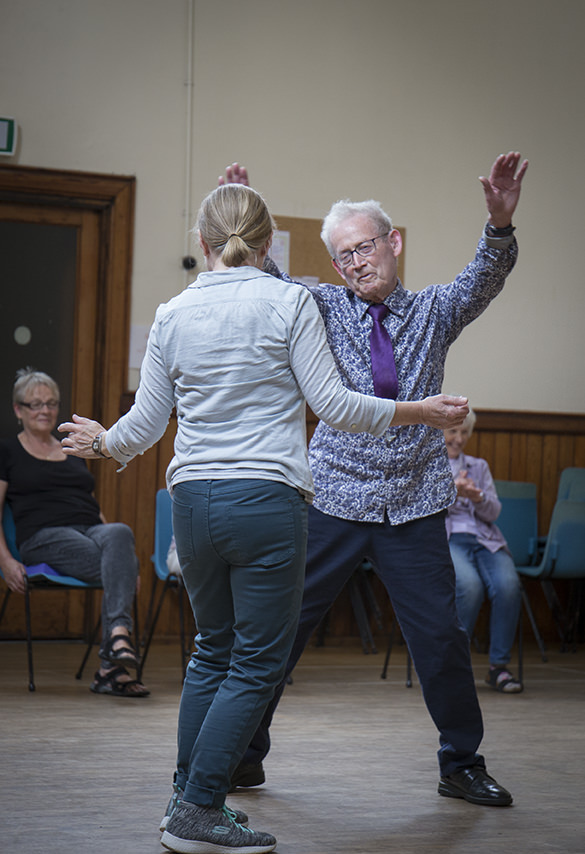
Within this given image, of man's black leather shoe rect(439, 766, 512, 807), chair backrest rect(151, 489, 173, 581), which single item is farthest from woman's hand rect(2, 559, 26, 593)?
man's black leather shoe rect(439, 766, 512, 807)

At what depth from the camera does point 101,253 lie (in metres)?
5.75

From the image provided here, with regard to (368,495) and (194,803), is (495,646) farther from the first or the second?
(194,803)

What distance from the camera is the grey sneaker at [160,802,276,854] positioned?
2.03 metres

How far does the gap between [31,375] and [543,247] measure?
3302 millimetres

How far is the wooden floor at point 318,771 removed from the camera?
226 cm

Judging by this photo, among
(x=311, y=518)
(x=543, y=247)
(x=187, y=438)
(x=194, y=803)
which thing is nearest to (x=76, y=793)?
(x=194, y=803)

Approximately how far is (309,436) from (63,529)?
1919mm

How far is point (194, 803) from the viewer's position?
2.03 metres

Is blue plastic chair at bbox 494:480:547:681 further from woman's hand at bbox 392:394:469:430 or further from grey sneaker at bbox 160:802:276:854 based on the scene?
grey sneaker at bbox 160:802:276:854

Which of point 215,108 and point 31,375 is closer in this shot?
point 31,375

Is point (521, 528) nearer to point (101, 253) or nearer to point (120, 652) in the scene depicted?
point (120, 652)

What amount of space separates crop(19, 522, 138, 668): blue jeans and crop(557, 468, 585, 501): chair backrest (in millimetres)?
2710

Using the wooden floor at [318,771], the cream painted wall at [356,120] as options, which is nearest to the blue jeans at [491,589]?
the wooden floor at [318,771]

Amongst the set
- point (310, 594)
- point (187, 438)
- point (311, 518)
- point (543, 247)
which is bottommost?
point (310, 594)
